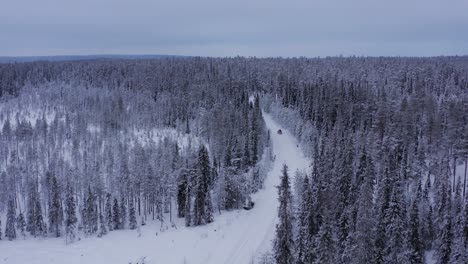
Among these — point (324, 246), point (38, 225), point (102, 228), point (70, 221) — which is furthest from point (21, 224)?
point (324, 246)

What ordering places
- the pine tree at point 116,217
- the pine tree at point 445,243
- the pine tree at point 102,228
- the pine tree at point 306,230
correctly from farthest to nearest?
the pine tree at point 116,217 < the pine tree at point 102,228 < the pine tree at point 445,243 < the pine tree at point 306,230

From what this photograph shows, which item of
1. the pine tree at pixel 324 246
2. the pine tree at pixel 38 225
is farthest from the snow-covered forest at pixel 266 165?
the pine tree at pixel 38 225

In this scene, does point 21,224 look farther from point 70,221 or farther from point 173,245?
point 173,245

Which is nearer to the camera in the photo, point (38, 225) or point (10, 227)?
point (10, 227)

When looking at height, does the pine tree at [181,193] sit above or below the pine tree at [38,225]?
above

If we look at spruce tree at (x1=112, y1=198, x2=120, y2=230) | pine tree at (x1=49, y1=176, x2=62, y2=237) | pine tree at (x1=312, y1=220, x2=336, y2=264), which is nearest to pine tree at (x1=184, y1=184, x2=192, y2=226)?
spruce tree at (x1=112, y1=198, x2=120, y2=230)

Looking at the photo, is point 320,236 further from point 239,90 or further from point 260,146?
point 239,90

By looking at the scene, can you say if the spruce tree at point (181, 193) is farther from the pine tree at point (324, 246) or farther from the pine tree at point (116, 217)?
the pine tree at point (324, 246)
